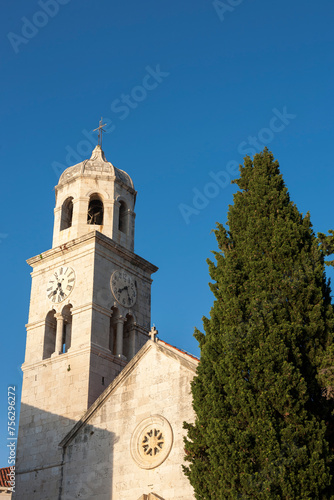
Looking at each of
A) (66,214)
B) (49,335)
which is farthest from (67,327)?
(66,214)

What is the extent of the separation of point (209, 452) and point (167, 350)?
6.30m

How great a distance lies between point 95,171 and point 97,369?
32.0 feet

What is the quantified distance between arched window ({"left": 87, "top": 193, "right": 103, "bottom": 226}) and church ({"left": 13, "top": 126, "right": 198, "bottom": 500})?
55mm

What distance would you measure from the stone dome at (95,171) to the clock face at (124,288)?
191 inches

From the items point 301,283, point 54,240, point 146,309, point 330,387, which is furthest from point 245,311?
point 54,240

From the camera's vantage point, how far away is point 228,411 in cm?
1759

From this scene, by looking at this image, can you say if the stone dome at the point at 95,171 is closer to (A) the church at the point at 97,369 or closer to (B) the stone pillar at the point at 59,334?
(A) the church at the point at 97,369

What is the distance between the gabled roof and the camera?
23.1 m

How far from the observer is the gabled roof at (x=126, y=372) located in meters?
23.1

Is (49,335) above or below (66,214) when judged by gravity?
below

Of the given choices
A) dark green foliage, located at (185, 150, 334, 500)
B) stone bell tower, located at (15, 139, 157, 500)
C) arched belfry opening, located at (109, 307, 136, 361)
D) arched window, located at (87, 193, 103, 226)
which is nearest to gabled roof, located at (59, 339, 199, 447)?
stone bell tower, located at (15, 139, 157, 500)

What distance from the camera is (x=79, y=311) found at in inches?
Result: 1088

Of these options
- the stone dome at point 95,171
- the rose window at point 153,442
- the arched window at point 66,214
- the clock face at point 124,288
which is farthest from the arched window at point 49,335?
the rose window at point 153,442

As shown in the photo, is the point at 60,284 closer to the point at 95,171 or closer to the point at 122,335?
the point at 122,335
